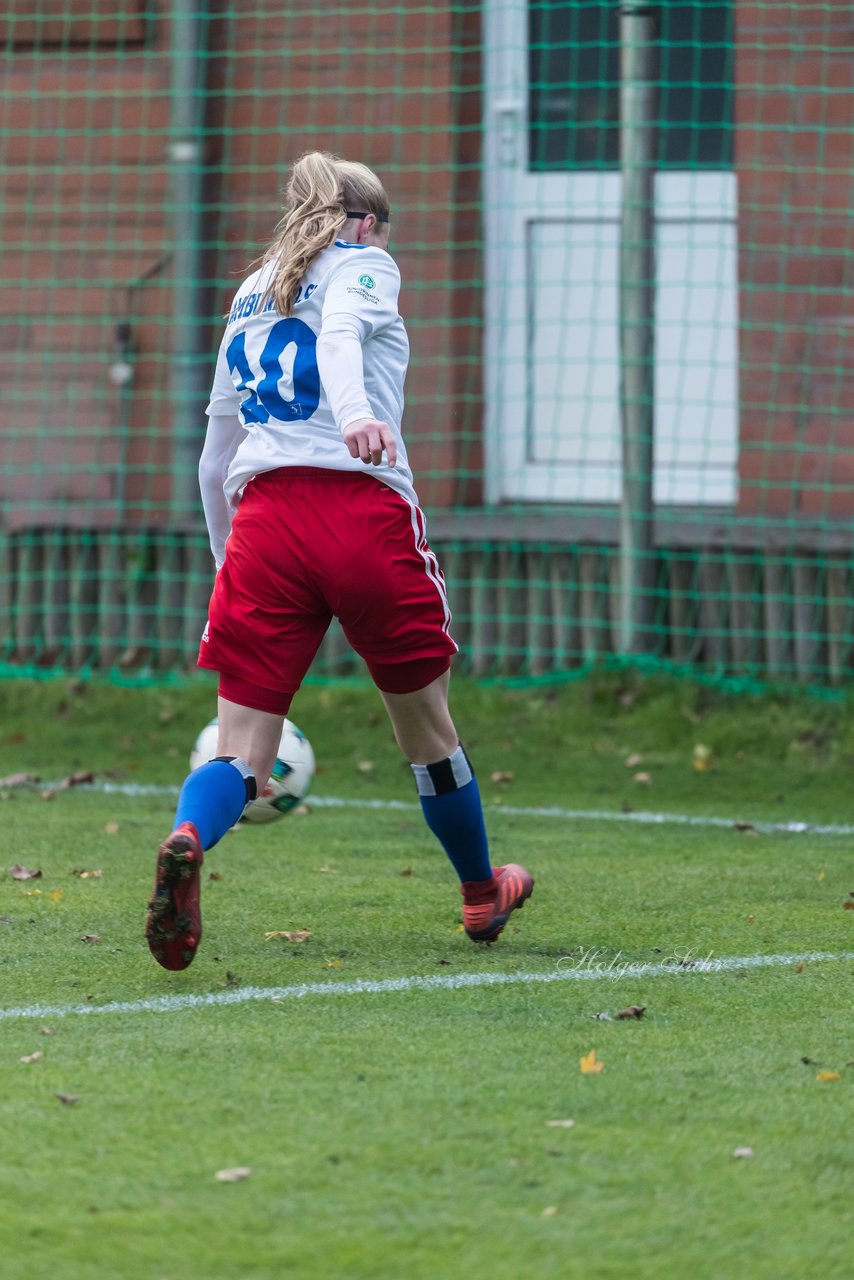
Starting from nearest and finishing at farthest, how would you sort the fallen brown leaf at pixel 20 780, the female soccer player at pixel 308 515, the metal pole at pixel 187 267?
the female soccer player at pixel 308 515, the fallen brown leaf at pixel 20 780, the metal pole at pixel 187 267

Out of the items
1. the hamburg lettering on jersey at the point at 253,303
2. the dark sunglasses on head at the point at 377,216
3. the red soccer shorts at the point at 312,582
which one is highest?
the dark sunglasses on head at the point at 377,216

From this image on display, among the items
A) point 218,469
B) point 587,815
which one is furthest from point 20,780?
point 218,469

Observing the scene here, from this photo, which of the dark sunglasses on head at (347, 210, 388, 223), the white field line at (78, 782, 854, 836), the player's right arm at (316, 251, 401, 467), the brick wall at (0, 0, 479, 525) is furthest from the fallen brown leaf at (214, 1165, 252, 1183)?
the brick wall at (0, 0, 479, 525)

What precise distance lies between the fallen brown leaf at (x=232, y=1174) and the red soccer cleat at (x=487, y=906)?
69.8 inches

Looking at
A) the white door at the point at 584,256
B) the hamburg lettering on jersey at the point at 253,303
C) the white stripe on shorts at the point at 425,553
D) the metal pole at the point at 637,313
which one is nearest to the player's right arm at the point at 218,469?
the hamburg lettering on jersey at the point at 253,303

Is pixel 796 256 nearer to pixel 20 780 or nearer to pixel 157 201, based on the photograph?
pixel 157 201

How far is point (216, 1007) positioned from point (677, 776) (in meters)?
3.92

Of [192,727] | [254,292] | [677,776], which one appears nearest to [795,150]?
[677,776]

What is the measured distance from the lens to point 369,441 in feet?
12.6

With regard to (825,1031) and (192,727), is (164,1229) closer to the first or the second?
(825,1031)

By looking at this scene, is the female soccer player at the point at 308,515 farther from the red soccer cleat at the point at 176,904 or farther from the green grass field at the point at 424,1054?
the green grass field at the point at 424,1054

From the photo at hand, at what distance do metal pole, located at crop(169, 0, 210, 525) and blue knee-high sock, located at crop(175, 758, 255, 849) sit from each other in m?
5.36

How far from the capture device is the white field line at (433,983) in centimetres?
387

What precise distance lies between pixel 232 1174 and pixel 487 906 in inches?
71.7
